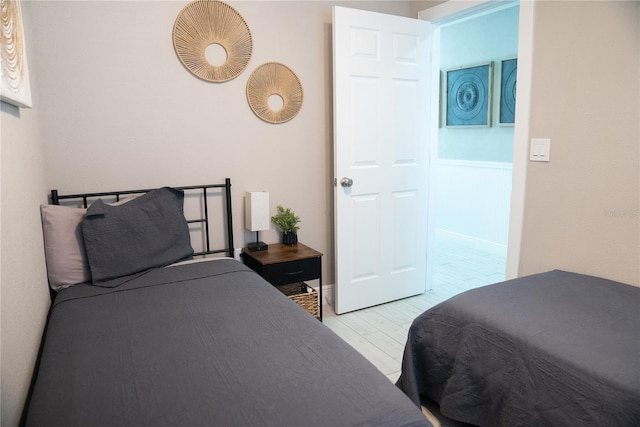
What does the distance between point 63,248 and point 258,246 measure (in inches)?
44.1

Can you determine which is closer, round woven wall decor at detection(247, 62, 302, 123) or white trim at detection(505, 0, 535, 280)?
white trim at detection(505, 0, 535, 280)

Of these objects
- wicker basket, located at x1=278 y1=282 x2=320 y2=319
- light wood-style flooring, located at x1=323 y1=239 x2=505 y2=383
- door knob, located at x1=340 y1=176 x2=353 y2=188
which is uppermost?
door knob, located at x1=340 y1=176 x2=353 y2=188

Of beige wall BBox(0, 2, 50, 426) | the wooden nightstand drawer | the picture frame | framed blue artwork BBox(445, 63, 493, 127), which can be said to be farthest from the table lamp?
framed blue artwork BBox(445, 63, 493, 127)

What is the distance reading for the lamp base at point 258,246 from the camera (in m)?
2.79

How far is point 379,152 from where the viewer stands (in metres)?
3.02

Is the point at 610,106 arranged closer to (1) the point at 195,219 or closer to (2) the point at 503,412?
(2) the point at 503,412

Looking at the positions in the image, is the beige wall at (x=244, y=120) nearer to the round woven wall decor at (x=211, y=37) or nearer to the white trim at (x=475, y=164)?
the round woven wall decor at (x=211, y=37)

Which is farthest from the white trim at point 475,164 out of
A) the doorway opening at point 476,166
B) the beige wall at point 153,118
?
the beige wall at point 153,118

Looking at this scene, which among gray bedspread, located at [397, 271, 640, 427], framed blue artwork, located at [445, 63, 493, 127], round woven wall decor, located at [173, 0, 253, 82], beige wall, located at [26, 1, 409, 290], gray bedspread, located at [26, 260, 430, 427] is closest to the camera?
gray bedspread, located at [26, 260, 430, 427]

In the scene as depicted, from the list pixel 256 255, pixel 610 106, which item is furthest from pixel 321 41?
pixel 610 106

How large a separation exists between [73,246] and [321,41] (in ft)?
6.57

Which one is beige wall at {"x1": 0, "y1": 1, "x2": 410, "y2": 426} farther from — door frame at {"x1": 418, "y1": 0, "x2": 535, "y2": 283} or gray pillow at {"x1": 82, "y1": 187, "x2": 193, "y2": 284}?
door frame at {"x1": 418, "y1": 0, "x2": 535, "y2": 283}

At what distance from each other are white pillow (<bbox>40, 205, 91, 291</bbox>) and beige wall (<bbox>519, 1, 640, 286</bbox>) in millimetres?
2350

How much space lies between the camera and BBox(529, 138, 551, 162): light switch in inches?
92.2
